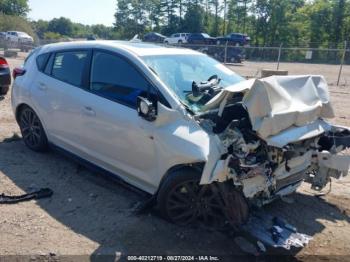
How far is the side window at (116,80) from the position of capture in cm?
429

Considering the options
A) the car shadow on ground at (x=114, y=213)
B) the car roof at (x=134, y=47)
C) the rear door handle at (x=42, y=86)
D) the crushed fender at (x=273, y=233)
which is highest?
the car roof at (x=134, y=47)

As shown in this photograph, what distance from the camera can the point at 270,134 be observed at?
11.4ft

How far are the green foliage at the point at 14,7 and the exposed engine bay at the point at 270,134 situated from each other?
82312 mm

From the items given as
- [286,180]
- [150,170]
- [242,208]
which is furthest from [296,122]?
[150,170]

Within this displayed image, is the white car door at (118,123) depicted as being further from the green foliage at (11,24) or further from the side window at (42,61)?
the green foliage at (11,24)

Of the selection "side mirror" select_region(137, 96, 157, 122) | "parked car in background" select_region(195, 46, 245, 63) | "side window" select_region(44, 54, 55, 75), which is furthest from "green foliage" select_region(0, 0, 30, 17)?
"side mirror" select_region(137, 96, 157, 122)

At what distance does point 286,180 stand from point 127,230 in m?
1.66

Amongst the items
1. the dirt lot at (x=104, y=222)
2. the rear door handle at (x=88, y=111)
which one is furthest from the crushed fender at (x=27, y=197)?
the rear door handle at (x=88, y=111)

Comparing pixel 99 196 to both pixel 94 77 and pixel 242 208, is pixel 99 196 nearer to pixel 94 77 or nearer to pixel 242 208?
pixel 94 77

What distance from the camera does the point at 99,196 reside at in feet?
15.5

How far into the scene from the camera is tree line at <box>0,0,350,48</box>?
51.0 m

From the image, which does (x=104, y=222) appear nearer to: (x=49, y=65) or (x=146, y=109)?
(x=146, y=109)

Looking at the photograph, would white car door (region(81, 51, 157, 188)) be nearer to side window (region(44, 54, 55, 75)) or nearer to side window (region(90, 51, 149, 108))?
side window (region(90, 51, 149, 108))

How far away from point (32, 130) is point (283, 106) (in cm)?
387
